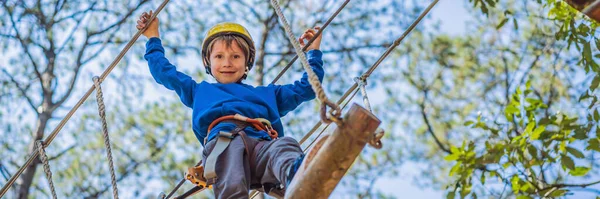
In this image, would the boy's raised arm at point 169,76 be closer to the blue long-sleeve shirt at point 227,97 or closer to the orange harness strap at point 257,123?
the blue long-sleeve shirt at point 227,97

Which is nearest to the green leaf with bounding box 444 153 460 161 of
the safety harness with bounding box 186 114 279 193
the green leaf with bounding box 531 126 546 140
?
the green leaf with bounding box 531 126 546 140

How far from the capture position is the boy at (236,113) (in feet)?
9.32

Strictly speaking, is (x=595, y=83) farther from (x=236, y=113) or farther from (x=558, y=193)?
(x=236, y=113)

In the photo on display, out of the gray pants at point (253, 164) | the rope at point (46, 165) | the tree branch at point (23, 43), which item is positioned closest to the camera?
the gray pants at point (253, 164)

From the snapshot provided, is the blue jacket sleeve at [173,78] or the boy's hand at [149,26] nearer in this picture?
the blue jacket sleeve at [173,78]

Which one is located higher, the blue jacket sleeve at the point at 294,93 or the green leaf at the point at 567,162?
the green leaf at the point at 567,162

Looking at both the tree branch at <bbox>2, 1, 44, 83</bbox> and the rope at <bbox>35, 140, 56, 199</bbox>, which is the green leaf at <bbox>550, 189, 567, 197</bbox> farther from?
the tree branch at <bbox>2, 1, 44, 83</bbox>

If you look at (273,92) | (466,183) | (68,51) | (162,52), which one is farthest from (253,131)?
(68,51)

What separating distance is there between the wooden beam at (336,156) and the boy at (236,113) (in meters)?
0.24

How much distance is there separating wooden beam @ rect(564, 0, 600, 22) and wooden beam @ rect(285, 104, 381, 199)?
59 cm

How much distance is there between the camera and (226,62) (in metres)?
3.35

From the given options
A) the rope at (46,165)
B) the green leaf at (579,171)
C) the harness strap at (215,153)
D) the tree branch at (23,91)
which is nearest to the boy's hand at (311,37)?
the harness strap at (215,153)

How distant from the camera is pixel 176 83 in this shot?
11.0 ft

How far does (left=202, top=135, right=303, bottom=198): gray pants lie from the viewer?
109 inches
